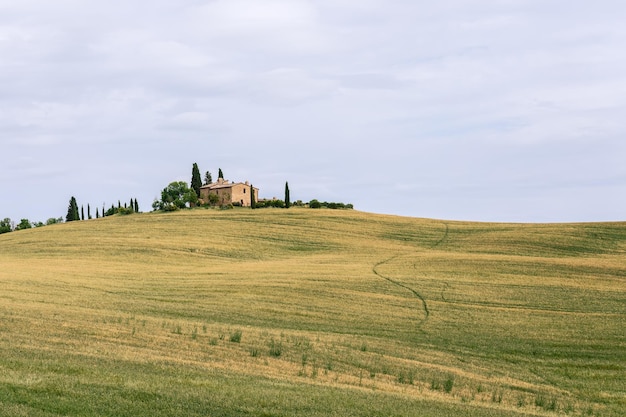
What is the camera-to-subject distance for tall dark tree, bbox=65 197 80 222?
120 m

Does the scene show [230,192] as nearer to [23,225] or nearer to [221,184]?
[221,184]

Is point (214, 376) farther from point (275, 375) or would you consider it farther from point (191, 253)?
point (191, 253)

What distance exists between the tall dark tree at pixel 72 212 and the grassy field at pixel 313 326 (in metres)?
47.9

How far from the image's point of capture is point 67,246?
2712 inches

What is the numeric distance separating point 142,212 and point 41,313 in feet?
267

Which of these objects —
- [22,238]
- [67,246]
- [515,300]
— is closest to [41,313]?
[515,300]

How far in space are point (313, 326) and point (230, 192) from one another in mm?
85959

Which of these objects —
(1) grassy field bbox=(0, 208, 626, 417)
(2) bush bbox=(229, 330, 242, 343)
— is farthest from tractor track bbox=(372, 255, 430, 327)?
(2) bush bbox=(229, 330, 242, 343)

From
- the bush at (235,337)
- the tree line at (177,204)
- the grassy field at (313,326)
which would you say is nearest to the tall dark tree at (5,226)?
the tree line at (177,204)

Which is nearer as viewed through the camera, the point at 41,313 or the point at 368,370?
the point at 368,370

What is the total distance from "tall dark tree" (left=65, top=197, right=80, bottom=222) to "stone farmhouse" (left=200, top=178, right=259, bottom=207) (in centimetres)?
2236

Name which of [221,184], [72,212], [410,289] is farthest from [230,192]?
[410,289]

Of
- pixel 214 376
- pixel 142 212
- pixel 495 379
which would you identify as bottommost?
pixel 495 379

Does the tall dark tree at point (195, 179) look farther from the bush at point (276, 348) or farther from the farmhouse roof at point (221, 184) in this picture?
the bush at point (276, 348)
